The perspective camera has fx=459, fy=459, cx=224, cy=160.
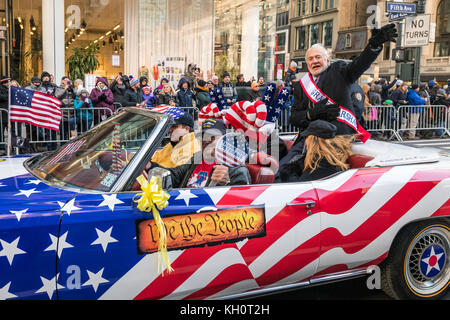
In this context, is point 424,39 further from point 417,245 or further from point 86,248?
point 86,248

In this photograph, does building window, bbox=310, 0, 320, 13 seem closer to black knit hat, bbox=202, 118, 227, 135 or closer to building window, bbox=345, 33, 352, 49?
building window, bbox=345, 33, 352, 49

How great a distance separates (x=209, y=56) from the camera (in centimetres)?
2012

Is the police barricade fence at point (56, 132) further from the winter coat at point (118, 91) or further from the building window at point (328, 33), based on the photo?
the building window at point (328, 33)

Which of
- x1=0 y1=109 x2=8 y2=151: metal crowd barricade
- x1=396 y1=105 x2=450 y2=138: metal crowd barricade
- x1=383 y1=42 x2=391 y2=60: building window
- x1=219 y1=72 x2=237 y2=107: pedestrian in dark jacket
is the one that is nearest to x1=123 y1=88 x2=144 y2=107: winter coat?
x1=219 y1=72 x2=237 y2=107: pedestrian in dark jacket

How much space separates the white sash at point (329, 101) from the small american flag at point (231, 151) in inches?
49.3

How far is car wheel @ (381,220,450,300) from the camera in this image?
3434 mm

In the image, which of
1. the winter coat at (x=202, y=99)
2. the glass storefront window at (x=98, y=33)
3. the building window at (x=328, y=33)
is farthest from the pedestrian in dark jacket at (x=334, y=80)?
the building window at (x=328, y=33)

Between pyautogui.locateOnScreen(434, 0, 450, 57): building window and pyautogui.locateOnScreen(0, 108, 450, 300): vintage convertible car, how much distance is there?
47155mm

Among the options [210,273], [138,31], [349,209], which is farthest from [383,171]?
[138,31]

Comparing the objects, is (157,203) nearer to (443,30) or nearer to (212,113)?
(212,113)

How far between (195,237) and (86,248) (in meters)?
0.63

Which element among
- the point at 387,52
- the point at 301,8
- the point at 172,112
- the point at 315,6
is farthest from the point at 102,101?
the point at 301,8

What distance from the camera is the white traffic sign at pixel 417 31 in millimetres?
14930

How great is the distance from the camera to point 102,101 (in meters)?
10.2
